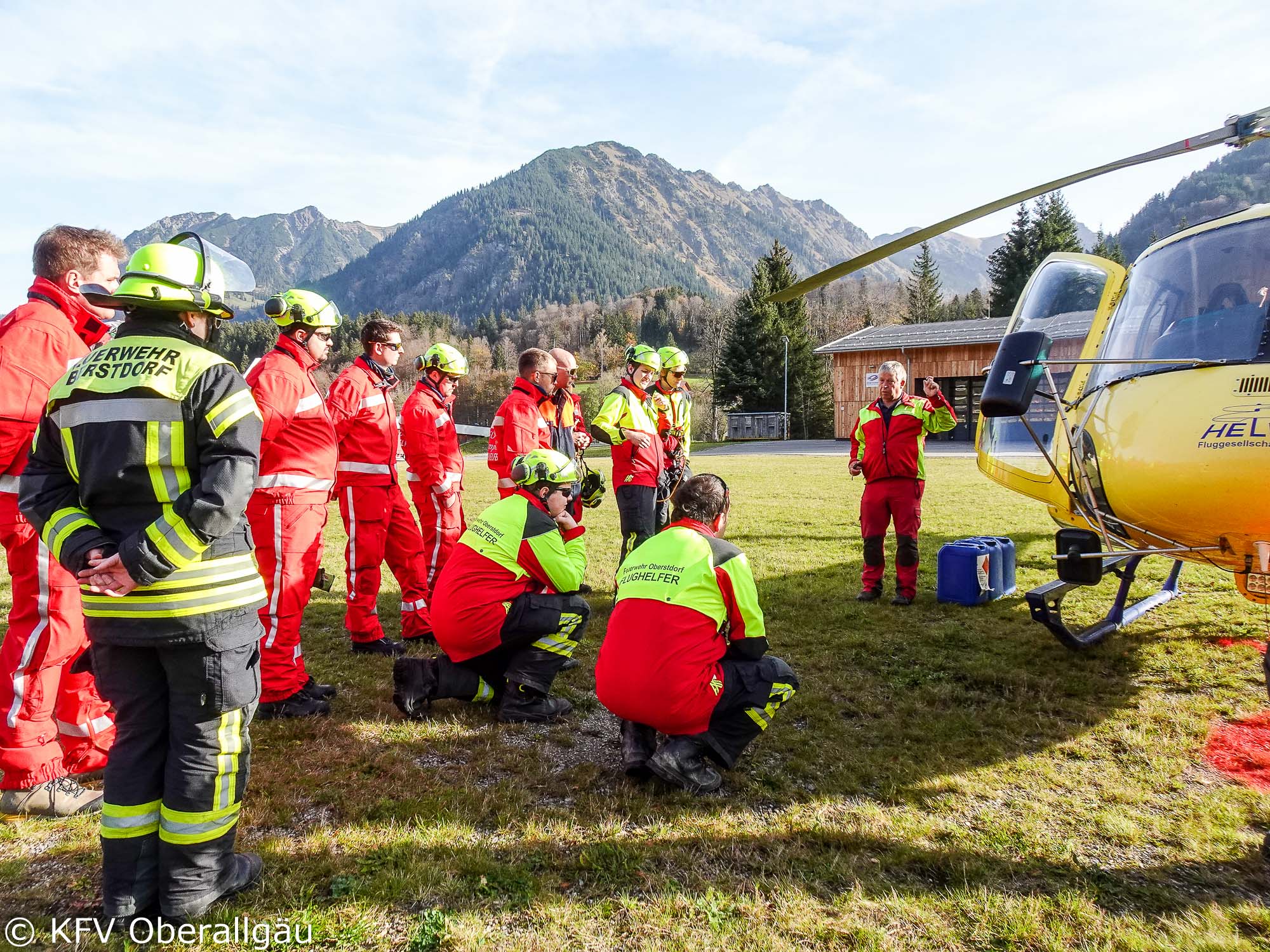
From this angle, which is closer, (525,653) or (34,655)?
(34,655)

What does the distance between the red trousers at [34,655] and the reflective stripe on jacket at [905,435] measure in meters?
6.14

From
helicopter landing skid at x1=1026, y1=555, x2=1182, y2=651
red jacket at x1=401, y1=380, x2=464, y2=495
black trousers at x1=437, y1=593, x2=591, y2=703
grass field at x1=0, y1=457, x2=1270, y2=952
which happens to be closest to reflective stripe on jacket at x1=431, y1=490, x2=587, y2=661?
black trousers at x1=437, y1=593, x2=591, y2=703

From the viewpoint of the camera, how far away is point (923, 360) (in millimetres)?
38219

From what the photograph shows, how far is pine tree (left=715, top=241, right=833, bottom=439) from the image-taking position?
1864 inches

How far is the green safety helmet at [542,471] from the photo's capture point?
16.2ft

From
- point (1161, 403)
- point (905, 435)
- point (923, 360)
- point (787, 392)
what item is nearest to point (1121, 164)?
point (1161, 403)

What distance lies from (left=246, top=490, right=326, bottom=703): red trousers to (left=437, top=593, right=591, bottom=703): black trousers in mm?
972

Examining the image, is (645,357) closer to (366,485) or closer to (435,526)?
(435,526)

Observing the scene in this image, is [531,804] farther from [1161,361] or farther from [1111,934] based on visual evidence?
[1161,361]

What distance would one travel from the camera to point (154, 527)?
2543 mm

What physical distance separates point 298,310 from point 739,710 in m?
3.82

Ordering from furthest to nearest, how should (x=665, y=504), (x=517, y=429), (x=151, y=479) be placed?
1. (x=665, y=504)
2. (x=517, y=429)
3. (x=151, y=479)

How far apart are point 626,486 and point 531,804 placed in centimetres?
372

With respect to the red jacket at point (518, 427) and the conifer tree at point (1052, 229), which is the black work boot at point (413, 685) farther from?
the conifer tree at point (1052, 229)
